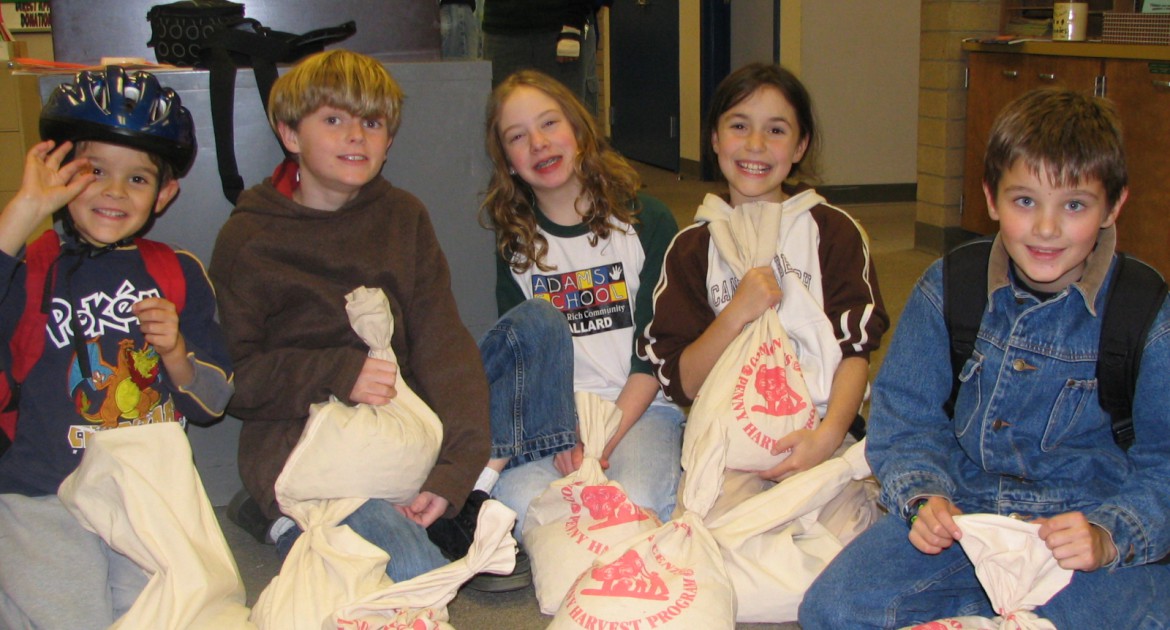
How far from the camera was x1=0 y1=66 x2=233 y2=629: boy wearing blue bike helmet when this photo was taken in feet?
5.74

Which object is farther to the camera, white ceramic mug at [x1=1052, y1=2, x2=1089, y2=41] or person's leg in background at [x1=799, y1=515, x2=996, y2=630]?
white ceramic mug at [x1=1052, y1=2, x2=1089, y2=41]

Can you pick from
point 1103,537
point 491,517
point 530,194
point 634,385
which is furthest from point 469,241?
point 1103,537

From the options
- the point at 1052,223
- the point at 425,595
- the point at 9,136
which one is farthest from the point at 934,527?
the point at 9,136

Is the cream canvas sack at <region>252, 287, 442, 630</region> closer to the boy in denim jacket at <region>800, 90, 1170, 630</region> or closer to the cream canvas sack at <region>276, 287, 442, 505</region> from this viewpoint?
the cream canvas sack at <region>276, 287, 442, 505</region>

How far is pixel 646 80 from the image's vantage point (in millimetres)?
8172

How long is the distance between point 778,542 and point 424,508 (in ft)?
2.22

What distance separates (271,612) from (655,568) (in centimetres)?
64

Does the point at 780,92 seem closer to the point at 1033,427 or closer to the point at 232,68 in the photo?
the point at 1033,427

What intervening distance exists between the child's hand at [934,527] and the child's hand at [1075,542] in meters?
0.14

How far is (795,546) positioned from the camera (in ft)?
6.17

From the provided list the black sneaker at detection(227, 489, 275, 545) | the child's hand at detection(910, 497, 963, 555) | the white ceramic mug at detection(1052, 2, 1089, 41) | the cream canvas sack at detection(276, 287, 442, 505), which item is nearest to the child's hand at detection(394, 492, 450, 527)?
the cream canvas sack at detection(276, 287, 442, 505)

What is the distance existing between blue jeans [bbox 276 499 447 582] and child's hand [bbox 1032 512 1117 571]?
1050 millimetres

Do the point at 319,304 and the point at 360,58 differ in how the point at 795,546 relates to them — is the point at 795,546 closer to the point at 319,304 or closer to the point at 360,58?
the point at 319,304

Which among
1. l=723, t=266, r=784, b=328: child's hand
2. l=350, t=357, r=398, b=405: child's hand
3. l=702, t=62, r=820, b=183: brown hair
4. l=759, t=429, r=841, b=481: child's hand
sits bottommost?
l=759, t=429, r=841, b=481: child's hand
